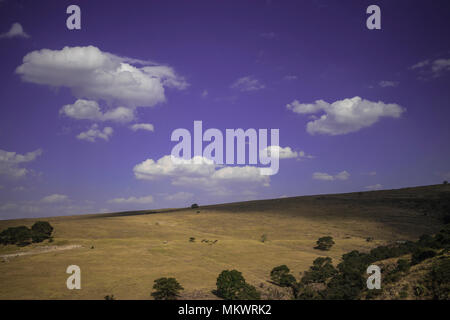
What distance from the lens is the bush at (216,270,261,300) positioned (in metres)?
14.9

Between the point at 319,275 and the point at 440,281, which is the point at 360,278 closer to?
the point at 319,275

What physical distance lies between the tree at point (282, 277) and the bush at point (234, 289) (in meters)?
3.43

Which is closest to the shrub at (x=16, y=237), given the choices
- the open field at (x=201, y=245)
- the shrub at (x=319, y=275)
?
the open field at (x=201, y=245)

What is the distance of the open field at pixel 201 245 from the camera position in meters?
17.6

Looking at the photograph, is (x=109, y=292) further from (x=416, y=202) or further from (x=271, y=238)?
(x=416, y=202)

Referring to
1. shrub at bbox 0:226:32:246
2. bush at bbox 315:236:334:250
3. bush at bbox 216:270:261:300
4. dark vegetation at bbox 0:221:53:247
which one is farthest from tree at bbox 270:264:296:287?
shrub at bbox 0:226:32:246

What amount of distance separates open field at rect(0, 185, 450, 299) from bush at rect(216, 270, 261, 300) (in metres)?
1.28

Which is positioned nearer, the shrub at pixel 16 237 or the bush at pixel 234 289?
the bush at pixel 234 289

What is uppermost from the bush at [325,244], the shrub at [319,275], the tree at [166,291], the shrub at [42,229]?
the shrub at [42,229]

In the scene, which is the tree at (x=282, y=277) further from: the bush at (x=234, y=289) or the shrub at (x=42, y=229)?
the shrub at (x=42, y=229)

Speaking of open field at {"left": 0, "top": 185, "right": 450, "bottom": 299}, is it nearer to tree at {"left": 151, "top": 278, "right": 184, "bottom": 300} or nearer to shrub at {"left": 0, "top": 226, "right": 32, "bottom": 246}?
tree at {"left": 151, "top": 278, "right": 184, "bottom": 300}
